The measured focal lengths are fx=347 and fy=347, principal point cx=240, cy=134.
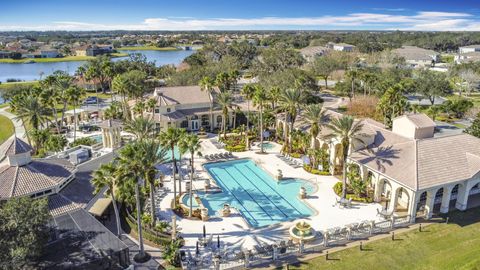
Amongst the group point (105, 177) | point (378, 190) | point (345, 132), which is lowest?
point (378, 190)

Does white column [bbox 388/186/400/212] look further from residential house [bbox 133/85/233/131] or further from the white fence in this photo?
residential house [bbox 133/85/233/131]

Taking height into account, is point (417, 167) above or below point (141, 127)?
below

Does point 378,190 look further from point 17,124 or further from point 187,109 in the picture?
point 17,124

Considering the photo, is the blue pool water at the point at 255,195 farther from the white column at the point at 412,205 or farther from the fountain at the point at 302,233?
the white column at the point at 412,205

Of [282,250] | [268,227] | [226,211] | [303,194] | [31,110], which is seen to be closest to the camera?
[282,250]

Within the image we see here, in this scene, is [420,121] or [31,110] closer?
[420,121]

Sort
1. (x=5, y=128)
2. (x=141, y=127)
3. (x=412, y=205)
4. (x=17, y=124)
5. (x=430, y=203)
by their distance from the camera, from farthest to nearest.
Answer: (x=17, y=124), (x=5, y=128), (x=141, y=127), (x=430, y=203), (x=412, y=205)

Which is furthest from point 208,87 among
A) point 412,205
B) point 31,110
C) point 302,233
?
point 412,205

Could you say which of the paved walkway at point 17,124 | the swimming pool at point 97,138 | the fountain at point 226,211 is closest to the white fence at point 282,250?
the fountain at point 226,211
